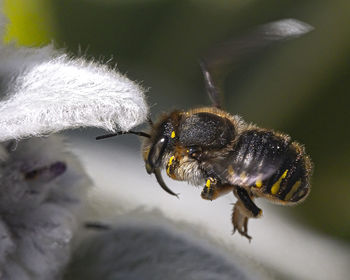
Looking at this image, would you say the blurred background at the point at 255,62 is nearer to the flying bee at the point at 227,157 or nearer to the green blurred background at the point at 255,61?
the green blurred background at the point at 255,61

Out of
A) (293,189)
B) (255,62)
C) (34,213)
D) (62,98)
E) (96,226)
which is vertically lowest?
(255,62)

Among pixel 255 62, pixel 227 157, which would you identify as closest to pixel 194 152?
pixel 227 157

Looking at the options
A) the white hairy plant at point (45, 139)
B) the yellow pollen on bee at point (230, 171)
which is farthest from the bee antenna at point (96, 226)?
the yellow pollen on bee at point (230, 171)

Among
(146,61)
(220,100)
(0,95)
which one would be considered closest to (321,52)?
(146,61)

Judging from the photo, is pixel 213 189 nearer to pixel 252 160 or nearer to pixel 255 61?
pixel 252 160

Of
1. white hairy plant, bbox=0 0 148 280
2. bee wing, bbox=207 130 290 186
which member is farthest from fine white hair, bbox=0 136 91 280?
bee wing, bbox=207 130 290 186

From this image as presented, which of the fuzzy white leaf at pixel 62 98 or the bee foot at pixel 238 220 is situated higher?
the fuzzy white leaf at pixel 62 98
